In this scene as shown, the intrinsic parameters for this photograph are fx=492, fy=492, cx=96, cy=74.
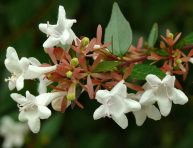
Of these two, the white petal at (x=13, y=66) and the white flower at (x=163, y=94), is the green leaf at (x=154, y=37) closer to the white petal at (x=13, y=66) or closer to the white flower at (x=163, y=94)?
the white flower at (x=163, y=94)

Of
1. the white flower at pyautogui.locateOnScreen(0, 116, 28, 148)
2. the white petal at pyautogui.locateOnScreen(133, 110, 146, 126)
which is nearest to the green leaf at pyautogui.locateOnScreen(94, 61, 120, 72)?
the white petal at pyautogui.locateOnScreen(133, 110, 146, 126)

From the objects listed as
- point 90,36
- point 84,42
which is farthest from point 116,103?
point 90,36

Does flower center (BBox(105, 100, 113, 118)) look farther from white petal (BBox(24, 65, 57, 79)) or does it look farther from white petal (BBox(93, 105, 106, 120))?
white petal (BBox(24, 65, 57, 79))

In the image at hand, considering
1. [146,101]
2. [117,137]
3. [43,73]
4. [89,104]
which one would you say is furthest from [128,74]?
[117,137]

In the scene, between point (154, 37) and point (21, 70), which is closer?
point (21, 70)

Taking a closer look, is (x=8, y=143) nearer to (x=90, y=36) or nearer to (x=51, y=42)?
(x=90, y=36)

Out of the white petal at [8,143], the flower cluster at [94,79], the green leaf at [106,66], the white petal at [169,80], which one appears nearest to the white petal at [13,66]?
the flower cluster at [94,79]

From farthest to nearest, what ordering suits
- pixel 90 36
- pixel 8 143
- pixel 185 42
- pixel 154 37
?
pixel 8 143, pixel 90 36, pixel 154 37, pixel 185 42
